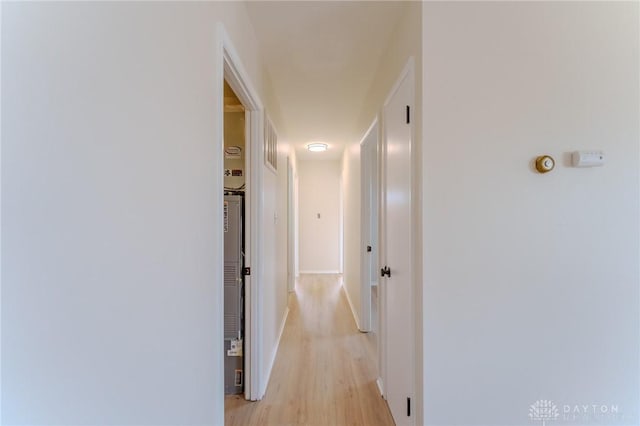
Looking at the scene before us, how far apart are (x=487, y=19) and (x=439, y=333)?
154 centimetres

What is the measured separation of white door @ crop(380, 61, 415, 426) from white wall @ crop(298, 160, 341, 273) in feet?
14.6

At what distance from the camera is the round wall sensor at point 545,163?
55.3 inches

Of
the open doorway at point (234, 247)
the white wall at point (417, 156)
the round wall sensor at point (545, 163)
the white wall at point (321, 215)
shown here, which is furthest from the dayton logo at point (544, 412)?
the white wall at point (321, 215)

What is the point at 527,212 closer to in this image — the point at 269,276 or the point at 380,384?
the point at 380,384

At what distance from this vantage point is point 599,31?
4.73ft

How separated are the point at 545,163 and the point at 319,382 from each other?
2.23m

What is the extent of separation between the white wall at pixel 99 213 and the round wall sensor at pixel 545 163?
157cm

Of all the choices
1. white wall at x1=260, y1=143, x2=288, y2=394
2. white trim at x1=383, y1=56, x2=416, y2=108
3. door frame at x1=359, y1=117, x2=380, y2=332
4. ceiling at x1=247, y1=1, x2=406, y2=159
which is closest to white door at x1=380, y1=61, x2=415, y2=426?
white trim at x1=383, y1=56, x2=416, y2=108

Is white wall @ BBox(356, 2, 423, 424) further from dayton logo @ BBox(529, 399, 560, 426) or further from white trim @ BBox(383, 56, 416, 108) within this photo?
dayton logo @ BBox(529, 399, 560, 426)

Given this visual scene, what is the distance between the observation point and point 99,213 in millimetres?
625

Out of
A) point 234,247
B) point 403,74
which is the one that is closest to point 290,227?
point 234,247

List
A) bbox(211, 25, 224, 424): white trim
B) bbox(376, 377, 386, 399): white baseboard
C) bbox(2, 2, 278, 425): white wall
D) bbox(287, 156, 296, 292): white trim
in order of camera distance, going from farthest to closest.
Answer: bbox(287, 156, 296, 292): white trim
bbox(376, 377, 386, 399): white baseboard
bbox(211, 25, 224, 424): white trim
bbox(2, 2, 278, 425): white wall

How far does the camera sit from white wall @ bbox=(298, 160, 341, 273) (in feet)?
21.8

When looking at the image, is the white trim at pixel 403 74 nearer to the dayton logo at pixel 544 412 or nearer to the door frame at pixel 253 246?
the door frame at pixel 253 246
